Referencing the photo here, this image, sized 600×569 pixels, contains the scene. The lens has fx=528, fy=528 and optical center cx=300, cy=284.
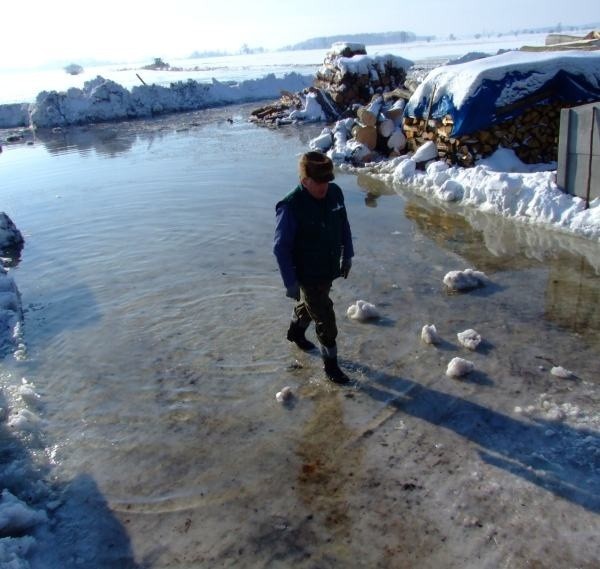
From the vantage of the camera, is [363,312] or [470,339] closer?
[470,339]

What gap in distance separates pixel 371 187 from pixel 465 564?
9.41 m

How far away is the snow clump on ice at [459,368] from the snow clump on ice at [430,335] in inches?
20.3

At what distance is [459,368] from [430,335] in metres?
0.62

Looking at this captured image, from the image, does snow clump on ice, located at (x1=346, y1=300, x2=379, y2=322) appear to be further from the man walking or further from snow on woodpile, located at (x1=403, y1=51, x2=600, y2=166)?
snow on woodpile, located at (x1=403, y1=51, x2=600, y2=166)

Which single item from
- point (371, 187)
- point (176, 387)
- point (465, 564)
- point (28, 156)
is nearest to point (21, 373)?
point (176, 387)

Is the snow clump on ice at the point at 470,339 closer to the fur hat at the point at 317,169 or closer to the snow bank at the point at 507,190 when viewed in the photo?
the fur hat at the point at 317,169

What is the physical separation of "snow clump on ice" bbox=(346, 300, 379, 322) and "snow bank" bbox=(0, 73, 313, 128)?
32272 mm

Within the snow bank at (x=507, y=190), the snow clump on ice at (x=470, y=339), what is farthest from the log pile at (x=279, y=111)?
the snow clump on ice at (x=470, y=339)

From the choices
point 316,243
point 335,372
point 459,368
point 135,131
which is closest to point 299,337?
point 335,372

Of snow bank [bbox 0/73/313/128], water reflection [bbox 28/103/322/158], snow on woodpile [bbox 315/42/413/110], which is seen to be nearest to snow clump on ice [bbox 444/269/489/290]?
water reflection [bbox 28/103/322/158]

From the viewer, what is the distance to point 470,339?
5.07 m

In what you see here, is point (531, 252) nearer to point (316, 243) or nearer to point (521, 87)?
point (316, 243)

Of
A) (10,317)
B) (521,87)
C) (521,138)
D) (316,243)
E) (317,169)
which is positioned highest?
(317,169)

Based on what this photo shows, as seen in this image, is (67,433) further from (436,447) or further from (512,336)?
(512,336)
